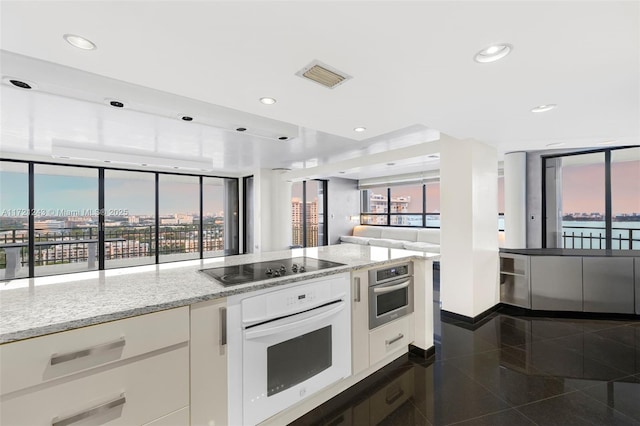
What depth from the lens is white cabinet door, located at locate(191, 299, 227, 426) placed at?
1356mm

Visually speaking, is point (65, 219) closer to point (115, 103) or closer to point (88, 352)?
point (115, 103)

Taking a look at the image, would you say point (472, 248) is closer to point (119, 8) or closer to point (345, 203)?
point (119, 8)

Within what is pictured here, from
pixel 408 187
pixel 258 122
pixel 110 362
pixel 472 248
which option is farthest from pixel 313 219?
pixel 110 362

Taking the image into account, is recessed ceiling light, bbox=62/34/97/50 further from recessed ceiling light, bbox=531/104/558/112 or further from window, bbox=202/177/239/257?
window, bbox=202/177/239/257

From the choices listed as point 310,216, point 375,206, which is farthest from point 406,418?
point 375,206

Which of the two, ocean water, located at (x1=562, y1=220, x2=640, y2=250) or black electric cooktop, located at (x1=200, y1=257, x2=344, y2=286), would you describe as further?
ocean water, located at (x1=562, y1=220, x2=640, y2=250)

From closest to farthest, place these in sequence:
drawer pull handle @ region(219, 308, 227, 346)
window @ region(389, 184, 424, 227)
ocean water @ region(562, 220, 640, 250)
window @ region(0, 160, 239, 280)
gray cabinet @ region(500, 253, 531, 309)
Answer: drawer pull handle @ region(219, 308, 227, 346), gray cabinet @ region(500, 253, 531, 309), ocean water @ region(562, 220, 640, 250), window @ region(0, 160, 239, 280), window @ region(389, 184, 424, 227)

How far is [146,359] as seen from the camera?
4.00ft

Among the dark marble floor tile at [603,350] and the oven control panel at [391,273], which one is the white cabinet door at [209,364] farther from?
the dark marble floor tile at [603,350]

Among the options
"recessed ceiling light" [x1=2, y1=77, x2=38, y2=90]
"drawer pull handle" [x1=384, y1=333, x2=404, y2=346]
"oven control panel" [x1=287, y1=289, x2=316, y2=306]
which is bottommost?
"drawer pull handle" [x1=384, y1=333, x2=404, y2=346]

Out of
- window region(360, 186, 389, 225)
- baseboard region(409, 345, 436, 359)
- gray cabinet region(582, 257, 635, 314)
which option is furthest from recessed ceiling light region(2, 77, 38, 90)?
window region(360, 186, 389, 225)

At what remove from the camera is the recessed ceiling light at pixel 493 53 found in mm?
1424

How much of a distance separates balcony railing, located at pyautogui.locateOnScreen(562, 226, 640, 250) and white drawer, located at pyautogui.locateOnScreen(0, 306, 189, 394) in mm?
5939

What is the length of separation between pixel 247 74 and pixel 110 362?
1614 mm
